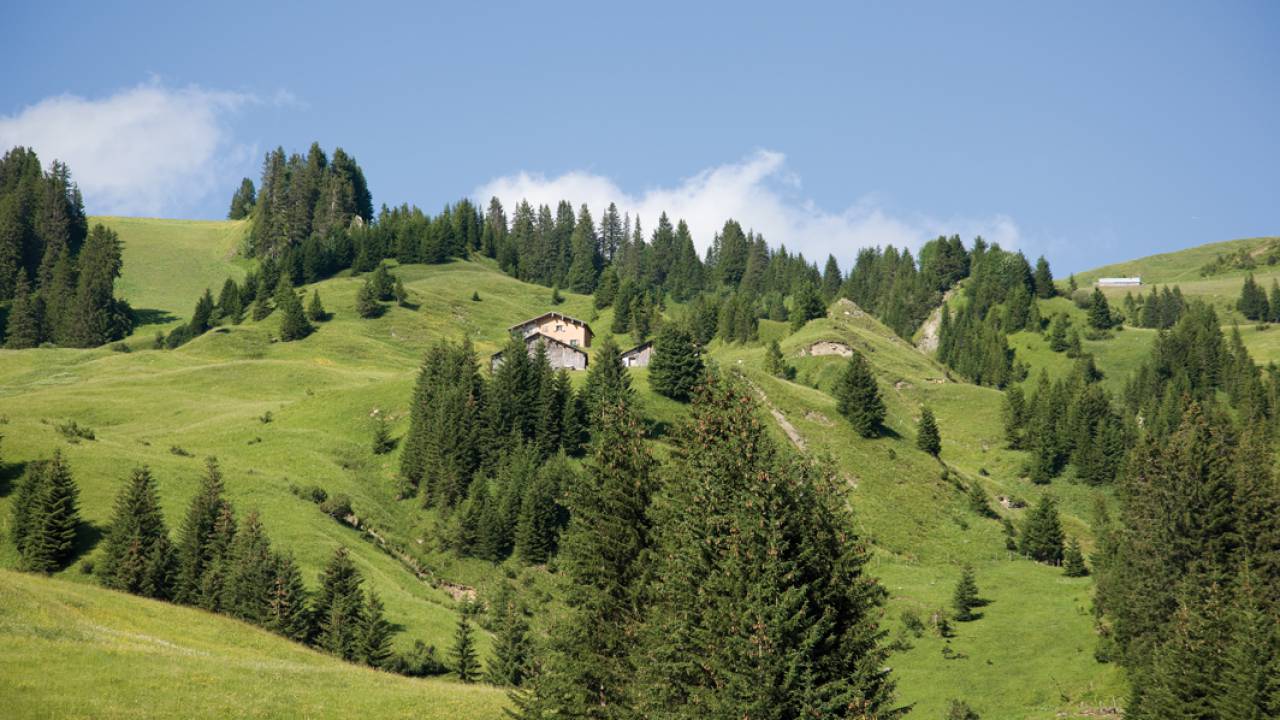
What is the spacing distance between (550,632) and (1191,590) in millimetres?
42623

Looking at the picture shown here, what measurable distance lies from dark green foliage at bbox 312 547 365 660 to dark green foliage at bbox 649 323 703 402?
178 ft

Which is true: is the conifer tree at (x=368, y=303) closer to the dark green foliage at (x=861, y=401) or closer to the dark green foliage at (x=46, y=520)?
the dark green foliage at (x=861, y=401)

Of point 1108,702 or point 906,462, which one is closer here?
point 1108,702

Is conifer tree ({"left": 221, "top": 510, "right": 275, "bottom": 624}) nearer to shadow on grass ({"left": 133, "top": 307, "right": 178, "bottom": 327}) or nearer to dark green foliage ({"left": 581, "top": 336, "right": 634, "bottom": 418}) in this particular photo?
dark green foliage ({"left": 581, "top": 336, "right": 634, "bottom": 418})

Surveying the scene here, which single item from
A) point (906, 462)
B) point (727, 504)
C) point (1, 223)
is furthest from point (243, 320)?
point (727, 504)

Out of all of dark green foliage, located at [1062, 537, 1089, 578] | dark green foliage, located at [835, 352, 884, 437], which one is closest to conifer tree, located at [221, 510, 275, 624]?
dark green foliage, located at [1062, 537, 1089, 578]

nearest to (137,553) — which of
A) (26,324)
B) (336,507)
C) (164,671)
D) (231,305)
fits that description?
(164,671)

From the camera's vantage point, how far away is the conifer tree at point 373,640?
56312 mm

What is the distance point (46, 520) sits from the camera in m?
62.0

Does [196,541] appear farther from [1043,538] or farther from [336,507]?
[1043,538]

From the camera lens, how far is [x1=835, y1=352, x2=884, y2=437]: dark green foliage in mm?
110125

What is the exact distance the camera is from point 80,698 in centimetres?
3444

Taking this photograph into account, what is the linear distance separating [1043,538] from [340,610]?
2528 inches

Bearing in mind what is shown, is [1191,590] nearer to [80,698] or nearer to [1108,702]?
[1108,702]
